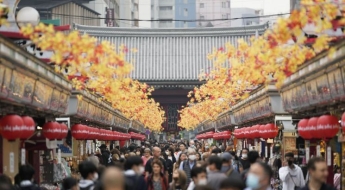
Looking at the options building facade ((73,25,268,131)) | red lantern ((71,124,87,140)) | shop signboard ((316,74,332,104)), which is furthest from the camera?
building facade ((73,25,268,131))

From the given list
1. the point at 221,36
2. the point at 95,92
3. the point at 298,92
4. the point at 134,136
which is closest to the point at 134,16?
the point at 221,36

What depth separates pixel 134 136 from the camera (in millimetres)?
62188

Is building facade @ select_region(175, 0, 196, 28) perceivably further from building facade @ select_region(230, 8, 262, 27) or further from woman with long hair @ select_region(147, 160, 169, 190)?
woman with long hair @ select_region(147, 160, 169, 190)

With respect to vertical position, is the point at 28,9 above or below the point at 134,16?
below

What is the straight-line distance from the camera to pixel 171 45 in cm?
7906

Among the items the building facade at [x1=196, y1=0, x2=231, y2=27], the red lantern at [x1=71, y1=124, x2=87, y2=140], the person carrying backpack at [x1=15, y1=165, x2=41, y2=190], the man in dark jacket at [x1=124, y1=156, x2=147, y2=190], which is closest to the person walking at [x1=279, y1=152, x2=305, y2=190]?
the man in dark jacket at [x1=124, y1=156, x2=147, y2=190]

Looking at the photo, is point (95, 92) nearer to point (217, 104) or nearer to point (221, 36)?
point (217, 104)

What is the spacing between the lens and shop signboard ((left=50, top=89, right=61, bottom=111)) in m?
21.0

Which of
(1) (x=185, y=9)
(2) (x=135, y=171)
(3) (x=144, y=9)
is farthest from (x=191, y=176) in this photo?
(1) (x=185, y=9)

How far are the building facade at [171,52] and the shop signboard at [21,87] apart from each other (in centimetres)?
5510

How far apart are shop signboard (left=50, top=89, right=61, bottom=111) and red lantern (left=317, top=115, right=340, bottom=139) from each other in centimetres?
657

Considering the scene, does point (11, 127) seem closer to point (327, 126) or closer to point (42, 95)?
point (42, 95)

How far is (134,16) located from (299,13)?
92899 millimetres

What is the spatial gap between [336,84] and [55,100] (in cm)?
769
